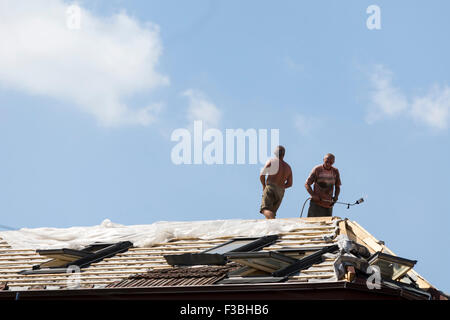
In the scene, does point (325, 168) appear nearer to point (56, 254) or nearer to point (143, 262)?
point (143, 262)

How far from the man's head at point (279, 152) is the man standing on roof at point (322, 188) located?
0.79 meters

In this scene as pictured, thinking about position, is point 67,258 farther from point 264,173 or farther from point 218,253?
point 264,173

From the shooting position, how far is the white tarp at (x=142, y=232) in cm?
1659

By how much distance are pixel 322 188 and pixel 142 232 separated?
12.7 ft

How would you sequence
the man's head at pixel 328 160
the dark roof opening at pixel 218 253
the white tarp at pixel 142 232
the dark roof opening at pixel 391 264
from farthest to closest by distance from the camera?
the man's head at pixel 328 160, the white tarp at pixel 142 232, the dark roof opening at pixel 218 253, the dark roof opening at pixel 391 264

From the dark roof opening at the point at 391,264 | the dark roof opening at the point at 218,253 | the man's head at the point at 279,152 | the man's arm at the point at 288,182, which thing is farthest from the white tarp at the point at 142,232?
the dark roof opening at the point at 391,264

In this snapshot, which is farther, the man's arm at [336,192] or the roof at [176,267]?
the man's arm at [336,192]

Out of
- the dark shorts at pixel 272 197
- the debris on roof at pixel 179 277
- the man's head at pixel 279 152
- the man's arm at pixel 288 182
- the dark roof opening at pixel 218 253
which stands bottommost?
the debris on roof at pixel 179 277

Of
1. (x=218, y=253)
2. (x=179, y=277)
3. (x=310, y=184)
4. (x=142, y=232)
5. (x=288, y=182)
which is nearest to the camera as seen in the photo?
(x=179, y=277)

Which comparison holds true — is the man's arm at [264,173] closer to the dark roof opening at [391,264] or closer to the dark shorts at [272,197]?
the dark shorts at [272,197]

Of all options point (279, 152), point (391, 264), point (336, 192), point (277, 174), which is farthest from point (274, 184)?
point (391, 264)

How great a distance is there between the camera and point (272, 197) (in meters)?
18.6

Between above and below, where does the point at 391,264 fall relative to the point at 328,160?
below
